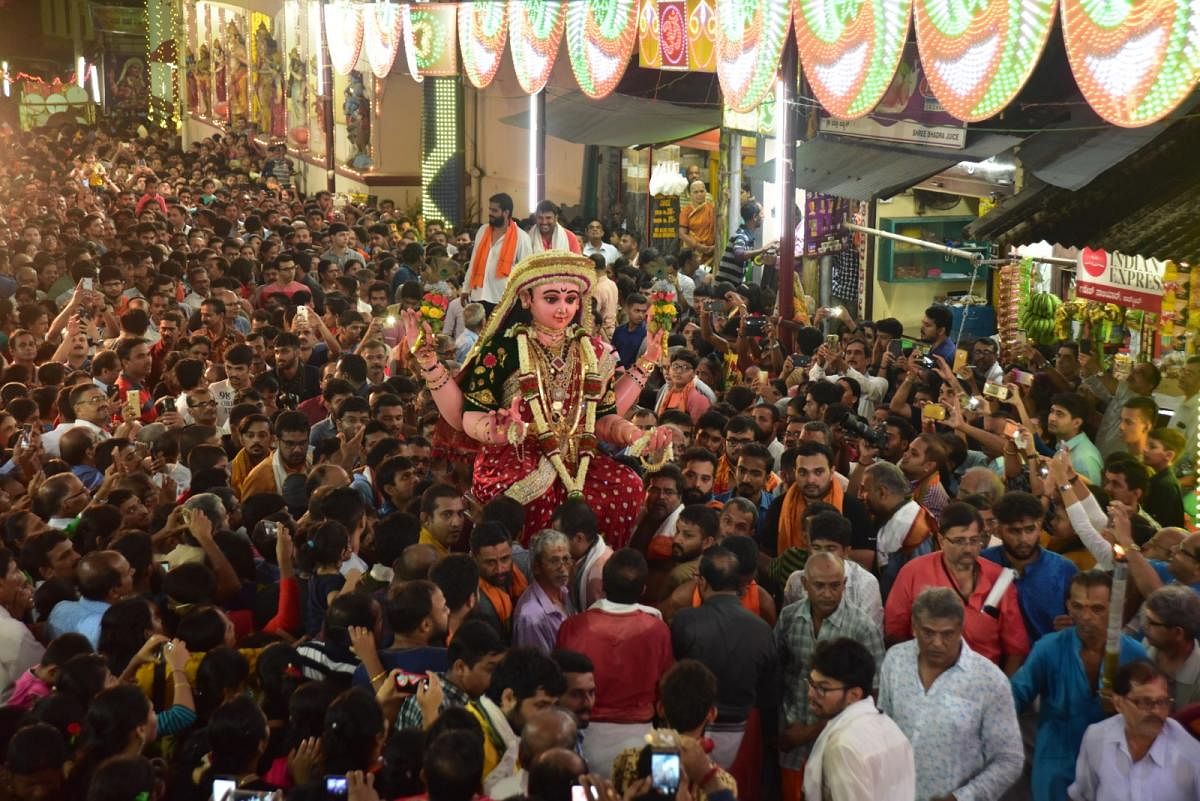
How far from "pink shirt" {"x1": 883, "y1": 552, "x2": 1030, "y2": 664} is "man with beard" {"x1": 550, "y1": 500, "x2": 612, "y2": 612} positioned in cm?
121

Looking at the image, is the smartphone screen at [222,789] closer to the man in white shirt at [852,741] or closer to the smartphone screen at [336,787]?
the smartphone screen at [336,787]

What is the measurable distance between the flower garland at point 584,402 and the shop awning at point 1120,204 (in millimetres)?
3702

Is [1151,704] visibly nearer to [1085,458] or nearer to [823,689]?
[823,689]

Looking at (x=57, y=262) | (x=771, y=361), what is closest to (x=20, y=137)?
(x=57, y=262)

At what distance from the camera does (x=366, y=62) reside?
24.7 meters

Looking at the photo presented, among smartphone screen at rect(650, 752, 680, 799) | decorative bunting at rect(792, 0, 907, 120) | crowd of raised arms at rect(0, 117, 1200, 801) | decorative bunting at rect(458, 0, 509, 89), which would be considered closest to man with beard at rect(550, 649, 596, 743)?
crowd of raised arms at rect(0, 117, 1200, 801)

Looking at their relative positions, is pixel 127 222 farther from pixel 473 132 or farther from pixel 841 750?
pixel 841 750

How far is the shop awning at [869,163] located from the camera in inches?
470

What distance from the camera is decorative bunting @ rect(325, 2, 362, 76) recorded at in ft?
69.6

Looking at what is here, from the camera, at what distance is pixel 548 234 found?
1223 centimetres

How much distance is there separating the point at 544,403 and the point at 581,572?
1006 millimetres

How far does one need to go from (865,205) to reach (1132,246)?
6225 millimetres

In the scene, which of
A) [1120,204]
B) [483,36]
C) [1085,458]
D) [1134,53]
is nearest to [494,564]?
[1085,458]

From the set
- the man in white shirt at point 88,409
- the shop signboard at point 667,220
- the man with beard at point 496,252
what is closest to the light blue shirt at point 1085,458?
the man in white shirt at point 88,409
